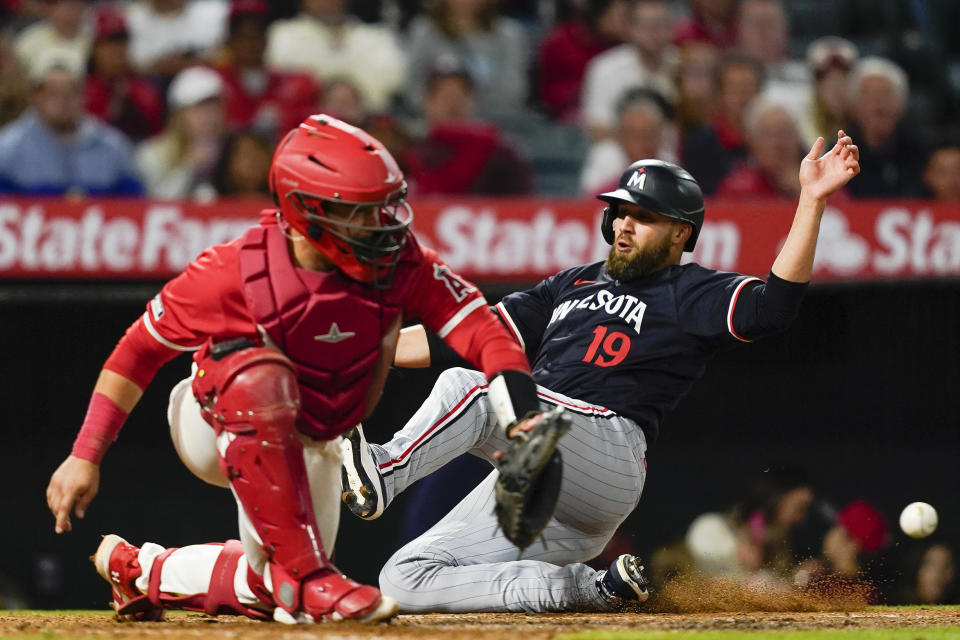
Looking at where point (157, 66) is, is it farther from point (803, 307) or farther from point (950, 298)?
point (950, 298)

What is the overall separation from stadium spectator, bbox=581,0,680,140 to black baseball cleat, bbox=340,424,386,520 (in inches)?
155

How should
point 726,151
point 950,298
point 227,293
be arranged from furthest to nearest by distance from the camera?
point 726,151 < point 950,298 < point 227,293

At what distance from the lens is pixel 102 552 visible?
340 centimetres

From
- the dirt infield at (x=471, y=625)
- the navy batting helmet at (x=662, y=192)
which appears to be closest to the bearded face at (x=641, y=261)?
the navy batting helmet at (x=662, y=192)

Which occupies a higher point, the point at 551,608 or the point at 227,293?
the point at 227,293

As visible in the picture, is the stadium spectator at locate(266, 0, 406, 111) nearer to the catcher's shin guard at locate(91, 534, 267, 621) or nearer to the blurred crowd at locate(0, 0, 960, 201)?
the blurred crowd at locate(0, 0, 960, 201)

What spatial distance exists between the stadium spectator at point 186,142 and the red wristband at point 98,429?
350cm

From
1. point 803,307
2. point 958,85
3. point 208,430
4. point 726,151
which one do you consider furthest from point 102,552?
point 958,85

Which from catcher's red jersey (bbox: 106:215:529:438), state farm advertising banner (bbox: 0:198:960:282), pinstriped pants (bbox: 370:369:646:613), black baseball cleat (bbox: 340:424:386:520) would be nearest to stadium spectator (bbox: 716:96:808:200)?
state farm advertising banner (bbox: 0:198:960:282)

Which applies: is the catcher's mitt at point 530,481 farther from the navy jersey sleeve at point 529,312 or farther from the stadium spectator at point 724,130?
the stadium spectator at point 724,130

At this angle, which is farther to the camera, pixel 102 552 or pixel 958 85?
pixel 958 85

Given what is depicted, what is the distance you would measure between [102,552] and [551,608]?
4.06 ft

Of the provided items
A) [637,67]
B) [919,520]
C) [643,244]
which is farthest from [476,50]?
[919,520]

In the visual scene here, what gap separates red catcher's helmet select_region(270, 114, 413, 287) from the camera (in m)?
2.96
